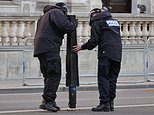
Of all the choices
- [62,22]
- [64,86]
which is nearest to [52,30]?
[62,22]

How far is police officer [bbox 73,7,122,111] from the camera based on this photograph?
36.9ft

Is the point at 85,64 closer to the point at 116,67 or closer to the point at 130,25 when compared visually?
the point at 130,25

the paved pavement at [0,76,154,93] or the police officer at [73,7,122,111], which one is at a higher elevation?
the police officer at [73,7,122,111]

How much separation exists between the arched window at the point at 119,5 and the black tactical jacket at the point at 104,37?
14.7 metres

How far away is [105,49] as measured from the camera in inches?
444

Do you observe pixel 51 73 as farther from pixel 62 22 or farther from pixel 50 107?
pixel 62 22

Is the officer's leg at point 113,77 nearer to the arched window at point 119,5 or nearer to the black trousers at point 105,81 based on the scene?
the black trousers at point 105,81

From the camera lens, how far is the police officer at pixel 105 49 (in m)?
11.2

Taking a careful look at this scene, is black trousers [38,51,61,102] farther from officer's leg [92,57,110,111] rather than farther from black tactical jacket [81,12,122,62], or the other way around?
officer's leg [92,57,110,111]

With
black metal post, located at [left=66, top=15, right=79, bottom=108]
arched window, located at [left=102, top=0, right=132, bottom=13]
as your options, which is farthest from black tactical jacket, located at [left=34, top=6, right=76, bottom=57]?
arched window, located at [left=102, top=0, right=132, bottom=13]

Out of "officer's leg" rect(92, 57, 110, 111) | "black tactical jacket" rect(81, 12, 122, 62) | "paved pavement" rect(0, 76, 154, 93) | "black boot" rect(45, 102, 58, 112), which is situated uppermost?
"black tactical jacket" rect(81, 12, 122, 62)

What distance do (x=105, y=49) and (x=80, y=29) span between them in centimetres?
887

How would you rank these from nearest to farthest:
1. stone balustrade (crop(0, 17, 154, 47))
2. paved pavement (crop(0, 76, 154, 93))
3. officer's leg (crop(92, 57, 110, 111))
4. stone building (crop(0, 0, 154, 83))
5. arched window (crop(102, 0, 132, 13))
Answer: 1. officer's leg (crop(92, 57, 110, 111))
2. paved pavement (crop(0, 76, 154, 93))
3. stone building (crop(0, 0, 154, 83))
4. stone balustrade (crop(0, 17, 154, 47))
5. arched window (crop(102, 0, 132, 13))

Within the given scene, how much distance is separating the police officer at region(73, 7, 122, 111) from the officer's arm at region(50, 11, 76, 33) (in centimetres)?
44
